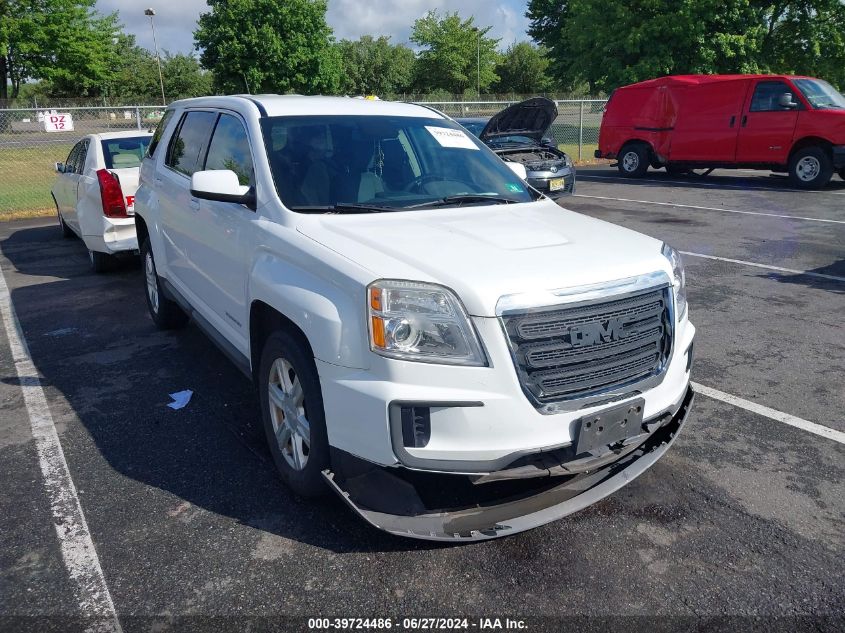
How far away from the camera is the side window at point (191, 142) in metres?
4.57

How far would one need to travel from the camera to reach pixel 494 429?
2.57 meters

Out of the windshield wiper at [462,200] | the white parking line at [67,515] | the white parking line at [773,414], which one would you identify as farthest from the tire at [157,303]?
the white parking line at [773,414]

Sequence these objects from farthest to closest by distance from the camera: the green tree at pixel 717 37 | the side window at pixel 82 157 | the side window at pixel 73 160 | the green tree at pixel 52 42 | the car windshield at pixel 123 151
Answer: the green tree at pixel 52 42
the green tree at pixel 717 37
the side window at pixel 73 160
the side window at pixel 82 157
the car windshield at pixel 123 151

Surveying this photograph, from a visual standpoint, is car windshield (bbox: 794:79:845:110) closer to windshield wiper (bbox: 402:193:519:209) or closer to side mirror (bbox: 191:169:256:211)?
windshield wiper (bbox: 402:193:519:209)

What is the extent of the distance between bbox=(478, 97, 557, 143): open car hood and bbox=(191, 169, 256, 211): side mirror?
31.2 ft

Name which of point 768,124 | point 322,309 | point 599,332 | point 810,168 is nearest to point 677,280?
point 599,332

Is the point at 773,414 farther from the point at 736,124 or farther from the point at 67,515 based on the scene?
the point at 736,124

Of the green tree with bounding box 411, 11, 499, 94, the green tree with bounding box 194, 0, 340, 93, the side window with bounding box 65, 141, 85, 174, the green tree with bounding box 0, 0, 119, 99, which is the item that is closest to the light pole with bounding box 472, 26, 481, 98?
the green tree with bounding box 411, 11, 499, 94

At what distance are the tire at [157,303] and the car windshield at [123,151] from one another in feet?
8.05

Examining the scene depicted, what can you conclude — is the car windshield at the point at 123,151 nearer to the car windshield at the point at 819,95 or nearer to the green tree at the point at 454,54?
the car windshield at the point at 819,95

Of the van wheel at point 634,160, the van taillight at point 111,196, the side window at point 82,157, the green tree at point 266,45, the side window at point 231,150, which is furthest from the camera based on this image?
the green tree at point 266,45

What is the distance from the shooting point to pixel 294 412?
10.3 feet

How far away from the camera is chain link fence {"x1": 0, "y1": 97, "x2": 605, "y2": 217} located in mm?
14898

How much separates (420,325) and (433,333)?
0.06 m
